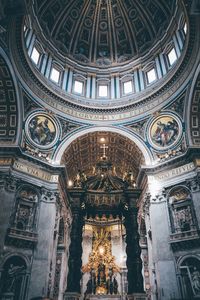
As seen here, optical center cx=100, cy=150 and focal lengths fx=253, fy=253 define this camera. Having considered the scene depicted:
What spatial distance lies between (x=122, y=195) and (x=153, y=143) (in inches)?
229

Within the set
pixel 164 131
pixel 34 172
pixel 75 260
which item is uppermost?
pixel 164 131

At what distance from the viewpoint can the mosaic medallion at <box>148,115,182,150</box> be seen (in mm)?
18000

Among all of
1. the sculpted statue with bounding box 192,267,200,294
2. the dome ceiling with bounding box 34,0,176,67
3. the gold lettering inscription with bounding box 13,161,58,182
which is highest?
the dome ceiling with bounding box 34,0,176,67

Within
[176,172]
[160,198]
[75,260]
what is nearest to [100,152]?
[160,198]

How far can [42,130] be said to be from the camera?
18.4 metres

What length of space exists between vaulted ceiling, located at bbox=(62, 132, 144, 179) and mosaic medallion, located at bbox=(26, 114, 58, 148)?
1.52m

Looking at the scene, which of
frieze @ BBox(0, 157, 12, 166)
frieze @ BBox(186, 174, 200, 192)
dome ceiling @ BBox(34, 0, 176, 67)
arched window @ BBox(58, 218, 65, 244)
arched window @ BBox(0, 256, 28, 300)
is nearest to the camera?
arched window @ BBox(0, 256, 28, 300)

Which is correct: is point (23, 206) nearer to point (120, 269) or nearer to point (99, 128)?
point (99, 128)

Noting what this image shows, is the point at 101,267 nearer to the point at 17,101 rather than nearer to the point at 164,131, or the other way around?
the point at 164,131

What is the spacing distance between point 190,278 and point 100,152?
12.4 meters

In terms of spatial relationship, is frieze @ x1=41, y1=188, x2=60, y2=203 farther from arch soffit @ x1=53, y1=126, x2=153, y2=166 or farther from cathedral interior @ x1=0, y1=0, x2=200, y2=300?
arch soffit @ x1=53, y1=126, x2=153, y2=166

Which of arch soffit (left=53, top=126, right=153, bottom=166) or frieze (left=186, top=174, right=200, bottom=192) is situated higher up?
arch soffit (left=53, top=126, right=153, bottom=166)

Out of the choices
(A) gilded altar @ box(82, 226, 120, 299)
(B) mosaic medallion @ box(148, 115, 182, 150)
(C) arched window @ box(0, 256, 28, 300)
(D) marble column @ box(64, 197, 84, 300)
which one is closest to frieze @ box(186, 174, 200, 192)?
(B) mosaic medallion @ box(148, 115, 182, 150)

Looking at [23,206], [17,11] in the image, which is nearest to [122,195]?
[23,206]
